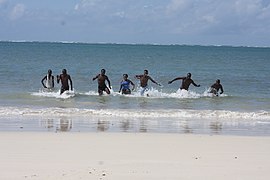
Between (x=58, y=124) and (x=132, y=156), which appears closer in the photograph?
(x=132, y=156)

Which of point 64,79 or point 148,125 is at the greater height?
point 64,79

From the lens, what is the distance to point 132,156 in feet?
27.0

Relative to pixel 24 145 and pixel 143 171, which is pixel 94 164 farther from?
pixel 24 145

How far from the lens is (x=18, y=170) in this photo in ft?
23.3

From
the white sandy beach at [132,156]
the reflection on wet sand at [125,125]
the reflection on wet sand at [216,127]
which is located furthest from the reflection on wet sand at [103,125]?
the reflection on wet sand at [216,127]

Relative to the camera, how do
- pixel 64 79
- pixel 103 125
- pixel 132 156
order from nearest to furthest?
pixel 132 156
pixel 103 125
pixel 64 79

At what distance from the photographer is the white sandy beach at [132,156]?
7.08 m

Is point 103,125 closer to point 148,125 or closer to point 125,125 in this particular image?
point 125,125

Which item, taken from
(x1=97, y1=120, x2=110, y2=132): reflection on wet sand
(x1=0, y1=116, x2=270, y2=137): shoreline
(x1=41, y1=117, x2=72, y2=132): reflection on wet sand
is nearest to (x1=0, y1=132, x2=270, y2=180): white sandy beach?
(x1=0, y1=116, x2=270, y2=137): shoreline

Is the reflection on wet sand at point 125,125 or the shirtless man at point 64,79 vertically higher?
the shirtless man at point 64,79

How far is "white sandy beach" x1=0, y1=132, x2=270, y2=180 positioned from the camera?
23.2 ft

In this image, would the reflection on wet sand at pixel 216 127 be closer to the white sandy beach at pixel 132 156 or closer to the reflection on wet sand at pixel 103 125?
the white sandy beach at pixel 132 156

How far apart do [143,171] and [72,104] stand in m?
11.2

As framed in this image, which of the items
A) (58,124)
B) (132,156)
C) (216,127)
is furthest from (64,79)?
(132,156)
